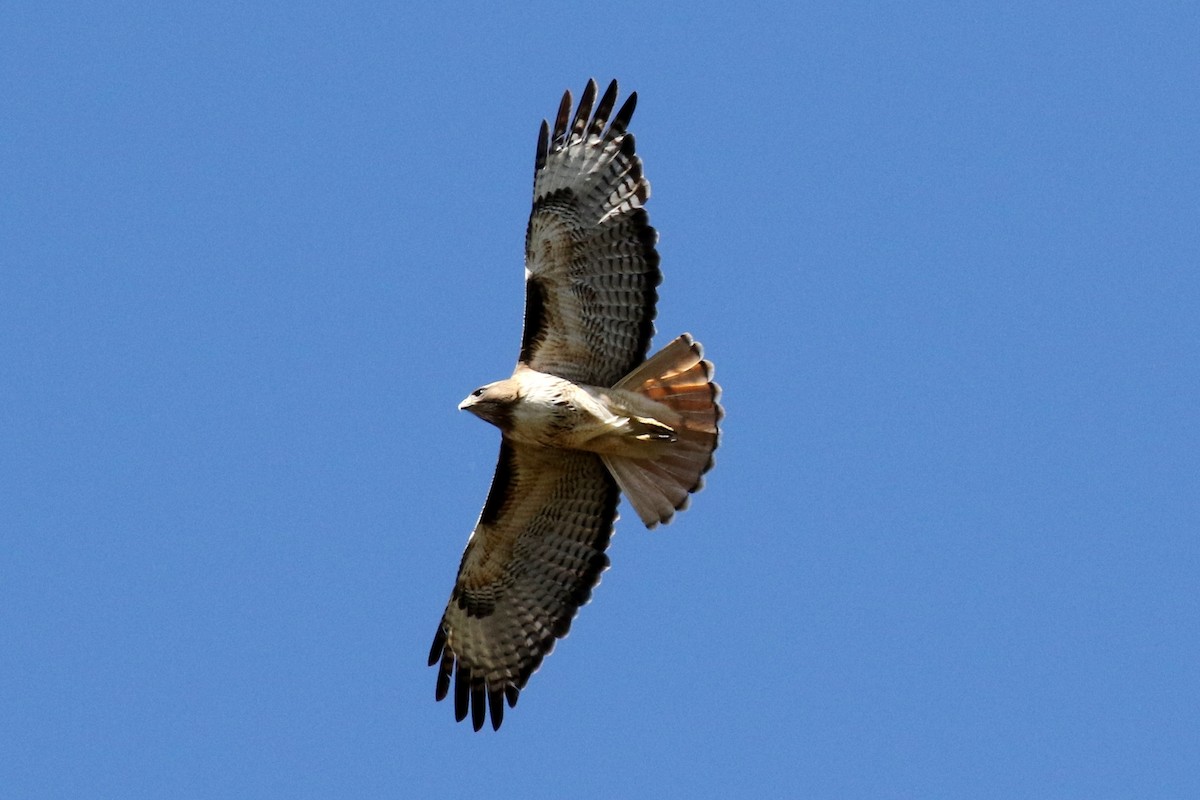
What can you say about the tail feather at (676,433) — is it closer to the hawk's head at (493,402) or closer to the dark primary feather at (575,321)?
the dark primary feather at (575,321)

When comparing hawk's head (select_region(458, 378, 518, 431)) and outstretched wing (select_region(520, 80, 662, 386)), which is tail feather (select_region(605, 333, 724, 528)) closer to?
outstretched wing (select_region(520, 80, 662, 386))

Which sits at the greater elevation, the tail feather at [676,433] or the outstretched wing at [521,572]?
the tail feather at [676,433]

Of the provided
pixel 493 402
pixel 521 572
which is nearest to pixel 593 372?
pixel 493 402

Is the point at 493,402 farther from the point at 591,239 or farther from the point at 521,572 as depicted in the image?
the point at 521,572

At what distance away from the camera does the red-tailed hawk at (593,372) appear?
11.4m

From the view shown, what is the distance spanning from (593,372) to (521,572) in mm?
1523

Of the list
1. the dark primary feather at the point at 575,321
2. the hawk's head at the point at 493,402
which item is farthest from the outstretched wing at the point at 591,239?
the hawk's head at the point at 493,402

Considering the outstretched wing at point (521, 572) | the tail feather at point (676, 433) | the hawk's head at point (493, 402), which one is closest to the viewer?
the hawk's head at point (493, 402)

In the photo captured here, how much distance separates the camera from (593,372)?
457 inches

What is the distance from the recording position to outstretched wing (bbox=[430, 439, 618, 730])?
39.3 ft

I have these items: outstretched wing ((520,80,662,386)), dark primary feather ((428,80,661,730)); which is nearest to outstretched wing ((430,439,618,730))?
dark primary feather ((428,80,661,730))

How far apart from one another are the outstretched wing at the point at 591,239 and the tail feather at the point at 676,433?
16cm

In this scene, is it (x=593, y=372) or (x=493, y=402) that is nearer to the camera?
(x=493, y=402)

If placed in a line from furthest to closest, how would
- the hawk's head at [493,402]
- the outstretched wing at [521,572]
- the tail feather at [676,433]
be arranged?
the outstretched wing at [521,572] → the tail feather at [676,433] → the hawk's head at [493,402]
